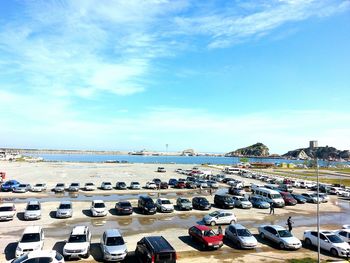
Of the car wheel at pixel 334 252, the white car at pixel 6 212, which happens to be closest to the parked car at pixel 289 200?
the car wheel at pixel 334 252

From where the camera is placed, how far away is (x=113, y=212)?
40312 millimetres

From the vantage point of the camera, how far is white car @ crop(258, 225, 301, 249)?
26984 mm

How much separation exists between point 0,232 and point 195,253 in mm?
18376

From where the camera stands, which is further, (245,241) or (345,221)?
(345,221)

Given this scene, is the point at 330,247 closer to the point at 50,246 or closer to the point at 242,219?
the point at 242,219

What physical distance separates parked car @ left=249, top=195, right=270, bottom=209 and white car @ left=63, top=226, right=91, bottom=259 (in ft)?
93.0

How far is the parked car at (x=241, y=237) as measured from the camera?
26.5 metres

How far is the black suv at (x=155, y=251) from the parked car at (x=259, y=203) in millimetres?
27032

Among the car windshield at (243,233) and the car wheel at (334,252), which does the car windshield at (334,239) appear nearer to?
the car wheel at (334,252)

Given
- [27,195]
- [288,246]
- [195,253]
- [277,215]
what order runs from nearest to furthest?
1. [195,253]
2. [288,246]
3. [277,215]
4. [27,195]

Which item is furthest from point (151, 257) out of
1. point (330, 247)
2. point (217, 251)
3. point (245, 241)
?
point (330, 247)

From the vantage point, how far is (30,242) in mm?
23672

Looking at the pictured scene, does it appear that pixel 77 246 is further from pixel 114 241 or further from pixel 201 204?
pixel 201 204

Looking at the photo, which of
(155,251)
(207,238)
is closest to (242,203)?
(207,238)
